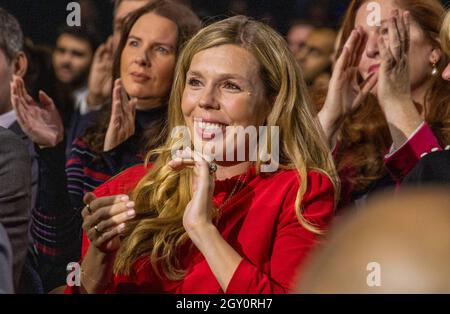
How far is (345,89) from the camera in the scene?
8.10ft

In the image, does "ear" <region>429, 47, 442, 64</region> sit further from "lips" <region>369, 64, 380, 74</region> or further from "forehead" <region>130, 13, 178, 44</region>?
"forehead" <region>130, 13, 178, 44</region>

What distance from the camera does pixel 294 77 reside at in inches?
88.4

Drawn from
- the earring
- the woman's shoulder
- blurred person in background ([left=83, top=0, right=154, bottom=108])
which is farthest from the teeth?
the earring

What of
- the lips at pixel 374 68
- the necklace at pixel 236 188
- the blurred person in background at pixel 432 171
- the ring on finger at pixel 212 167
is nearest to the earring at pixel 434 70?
the lips at pixel 374 68

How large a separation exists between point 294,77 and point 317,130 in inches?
6.4

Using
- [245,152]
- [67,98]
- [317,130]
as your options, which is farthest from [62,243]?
[317,130]

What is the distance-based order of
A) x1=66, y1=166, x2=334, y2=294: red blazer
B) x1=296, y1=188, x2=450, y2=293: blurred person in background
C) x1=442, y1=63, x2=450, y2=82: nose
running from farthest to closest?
1. x1=442, y1=63, x2=450, y2=82: nose
2. x1=66, y1=166, x2=334, y2=294: red blazer
3. x1=296, y1=188, x2=450, y2=293: blurred person in background

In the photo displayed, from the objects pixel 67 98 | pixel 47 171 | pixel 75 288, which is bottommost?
pixel 75 288

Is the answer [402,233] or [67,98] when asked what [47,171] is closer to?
[67,98]

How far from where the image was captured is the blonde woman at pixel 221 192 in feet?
6.99

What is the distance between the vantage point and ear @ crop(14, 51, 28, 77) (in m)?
2.63

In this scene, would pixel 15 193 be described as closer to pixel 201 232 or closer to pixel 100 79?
pixel 100 79

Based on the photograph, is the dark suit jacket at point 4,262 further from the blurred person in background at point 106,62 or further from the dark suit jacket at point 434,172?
the dark suit jacket at point 434,172

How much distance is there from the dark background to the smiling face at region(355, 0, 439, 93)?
0.25 ft
